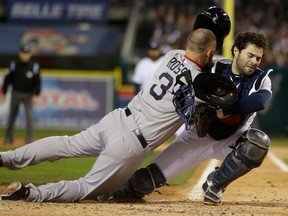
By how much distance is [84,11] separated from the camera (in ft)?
73.4

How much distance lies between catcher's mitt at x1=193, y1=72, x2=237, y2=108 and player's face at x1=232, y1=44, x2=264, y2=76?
0.45 meters

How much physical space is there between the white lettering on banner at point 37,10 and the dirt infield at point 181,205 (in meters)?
14.2

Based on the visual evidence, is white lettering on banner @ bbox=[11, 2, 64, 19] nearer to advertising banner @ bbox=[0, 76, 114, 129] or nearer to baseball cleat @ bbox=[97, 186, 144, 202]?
advertising banner @ bbox=[0, 76, 114, 129]

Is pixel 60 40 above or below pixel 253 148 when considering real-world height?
below

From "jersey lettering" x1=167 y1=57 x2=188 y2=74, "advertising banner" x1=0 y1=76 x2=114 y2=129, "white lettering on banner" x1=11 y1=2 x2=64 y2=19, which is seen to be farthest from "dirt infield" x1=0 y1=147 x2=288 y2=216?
"white lettering on banner" x1=11 y1=2 x2=64 y2=19

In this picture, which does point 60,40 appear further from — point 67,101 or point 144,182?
point 144,182

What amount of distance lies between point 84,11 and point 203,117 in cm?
1653

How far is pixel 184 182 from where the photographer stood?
9.36 metres

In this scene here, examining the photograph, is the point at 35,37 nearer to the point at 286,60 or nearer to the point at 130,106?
the point at 286,60

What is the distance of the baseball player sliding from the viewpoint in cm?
629

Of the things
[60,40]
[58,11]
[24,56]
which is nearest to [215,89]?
[24,56]

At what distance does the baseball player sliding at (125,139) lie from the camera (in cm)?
629

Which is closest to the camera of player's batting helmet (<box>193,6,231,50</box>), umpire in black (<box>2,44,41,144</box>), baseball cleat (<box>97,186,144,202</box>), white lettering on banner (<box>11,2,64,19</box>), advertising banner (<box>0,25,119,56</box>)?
player's batting helmet (<box>193,6,231,50</box>)

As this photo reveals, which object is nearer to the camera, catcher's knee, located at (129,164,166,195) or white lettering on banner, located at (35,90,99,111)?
catcher's knee, located at (129,164,166,195)
